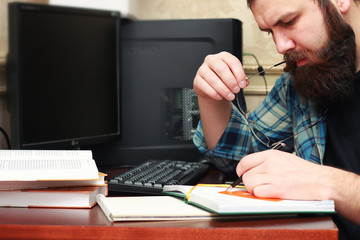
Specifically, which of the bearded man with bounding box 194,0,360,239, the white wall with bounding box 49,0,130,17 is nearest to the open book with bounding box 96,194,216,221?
the bearded man with bounding box 194,0,360,239

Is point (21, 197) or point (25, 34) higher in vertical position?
point (25, 34)

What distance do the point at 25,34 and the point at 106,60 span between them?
30 centimetres

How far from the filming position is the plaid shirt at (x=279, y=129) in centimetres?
108

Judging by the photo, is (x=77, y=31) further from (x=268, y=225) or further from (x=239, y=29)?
(x=268, y=225)

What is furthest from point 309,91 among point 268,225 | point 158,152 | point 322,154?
point 268,225

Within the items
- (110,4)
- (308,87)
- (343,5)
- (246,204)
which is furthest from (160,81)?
(246,204)

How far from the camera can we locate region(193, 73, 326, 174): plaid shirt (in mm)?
1078

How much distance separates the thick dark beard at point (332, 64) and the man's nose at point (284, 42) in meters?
0.02

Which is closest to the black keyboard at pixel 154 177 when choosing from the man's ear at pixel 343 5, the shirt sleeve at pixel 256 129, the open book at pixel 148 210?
the shirt sleeve at pixel 256 129

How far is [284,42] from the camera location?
38.9 inches

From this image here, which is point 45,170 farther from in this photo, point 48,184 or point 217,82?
point 217,82

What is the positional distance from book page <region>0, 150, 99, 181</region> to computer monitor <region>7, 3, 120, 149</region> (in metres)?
0.21

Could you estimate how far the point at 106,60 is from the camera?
49.6 inches

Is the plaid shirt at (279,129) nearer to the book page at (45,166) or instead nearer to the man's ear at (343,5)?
the man's ear at (343,5)
